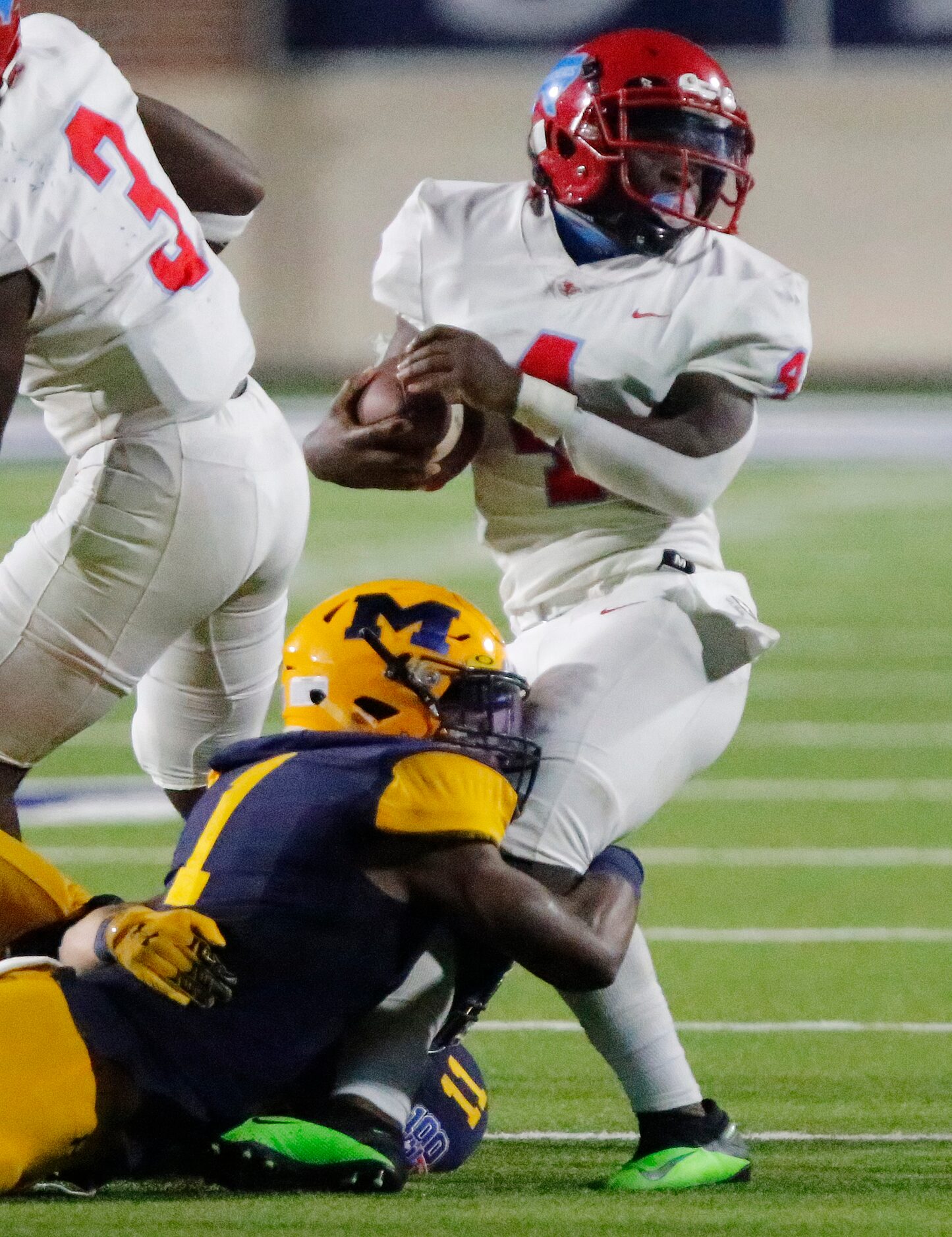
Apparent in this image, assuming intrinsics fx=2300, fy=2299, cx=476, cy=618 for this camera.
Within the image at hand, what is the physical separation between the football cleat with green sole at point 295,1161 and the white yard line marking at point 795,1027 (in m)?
1.21

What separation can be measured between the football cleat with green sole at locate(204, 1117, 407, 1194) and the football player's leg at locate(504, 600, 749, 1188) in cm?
38

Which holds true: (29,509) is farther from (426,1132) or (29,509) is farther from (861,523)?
(426,1132)

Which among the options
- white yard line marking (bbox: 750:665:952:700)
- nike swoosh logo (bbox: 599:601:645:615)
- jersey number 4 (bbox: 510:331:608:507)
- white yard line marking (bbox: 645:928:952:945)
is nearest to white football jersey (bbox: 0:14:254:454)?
jersey number 4 (bbox: 510:331:608:507)

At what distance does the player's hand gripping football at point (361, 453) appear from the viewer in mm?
3350

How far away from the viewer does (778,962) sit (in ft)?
15.0

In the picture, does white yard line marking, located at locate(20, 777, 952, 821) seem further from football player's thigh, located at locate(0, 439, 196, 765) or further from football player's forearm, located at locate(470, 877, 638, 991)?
football player's forearm, located at locate(470, 877, 638, 991)

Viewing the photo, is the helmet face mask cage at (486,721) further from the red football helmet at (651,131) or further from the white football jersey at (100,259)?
the red football helmet at (651,131)

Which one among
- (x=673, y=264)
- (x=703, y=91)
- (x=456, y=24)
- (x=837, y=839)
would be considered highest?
(x=703, y=91)

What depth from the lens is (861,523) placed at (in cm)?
1209

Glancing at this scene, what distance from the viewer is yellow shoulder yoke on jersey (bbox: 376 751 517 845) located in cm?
283

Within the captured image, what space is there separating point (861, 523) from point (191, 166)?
887 centimetres

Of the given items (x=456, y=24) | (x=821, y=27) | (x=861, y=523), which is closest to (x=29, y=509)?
(x=861, y=523)

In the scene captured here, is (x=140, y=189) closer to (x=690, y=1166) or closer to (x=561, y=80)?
(x=561, y=80)

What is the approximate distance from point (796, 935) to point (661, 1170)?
1838 millimetres
